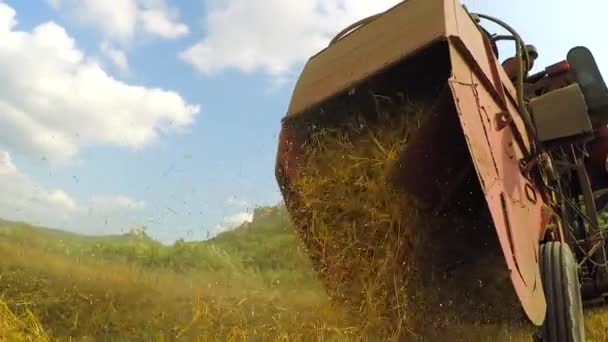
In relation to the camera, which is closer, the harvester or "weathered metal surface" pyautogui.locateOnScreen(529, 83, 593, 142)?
the harvester

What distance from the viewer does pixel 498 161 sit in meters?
2.67

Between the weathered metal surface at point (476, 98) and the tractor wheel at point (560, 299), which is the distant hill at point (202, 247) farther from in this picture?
the tractor wheel at point (560, 299)

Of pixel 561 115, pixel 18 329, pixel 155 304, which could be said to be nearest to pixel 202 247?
pixel 155 304

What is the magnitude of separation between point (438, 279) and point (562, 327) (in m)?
0.62

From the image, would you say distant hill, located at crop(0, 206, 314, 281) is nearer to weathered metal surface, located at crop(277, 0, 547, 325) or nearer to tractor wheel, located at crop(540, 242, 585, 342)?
weathered metal surface, located at crop(277, 0, 547, 325)

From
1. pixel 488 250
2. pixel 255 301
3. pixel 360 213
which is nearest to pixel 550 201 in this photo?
pixel 488 250

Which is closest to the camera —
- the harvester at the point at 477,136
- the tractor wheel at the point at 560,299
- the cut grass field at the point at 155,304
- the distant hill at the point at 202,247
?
the harvester at the point at 477,136

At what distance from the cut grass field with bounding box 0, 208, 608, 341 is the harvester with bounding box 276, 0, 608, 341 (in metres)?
0.45

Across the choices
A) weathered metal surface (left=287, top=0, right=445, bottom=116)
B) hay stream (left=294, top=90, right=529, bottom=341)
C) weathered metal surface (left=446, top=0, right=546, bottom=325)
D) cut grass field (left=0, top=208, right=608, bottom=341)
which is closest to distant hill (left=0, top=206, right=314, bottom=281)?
cut grass field (left=0, top=208, right=608, bottom=341)

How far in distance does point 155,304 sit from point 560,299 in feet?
10.1

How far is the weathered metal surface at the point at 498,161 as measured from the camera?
2447 millimetres

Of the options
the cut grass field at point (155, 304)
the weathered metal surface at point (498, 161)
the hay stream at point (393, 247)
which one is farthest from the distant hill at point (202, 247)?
the weathered metal surface at point (498, 161)

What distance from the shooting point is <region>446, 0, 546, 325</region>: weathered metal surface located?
8.03 ft

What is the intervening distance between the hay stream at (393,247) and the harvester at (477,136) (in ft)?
0.29
